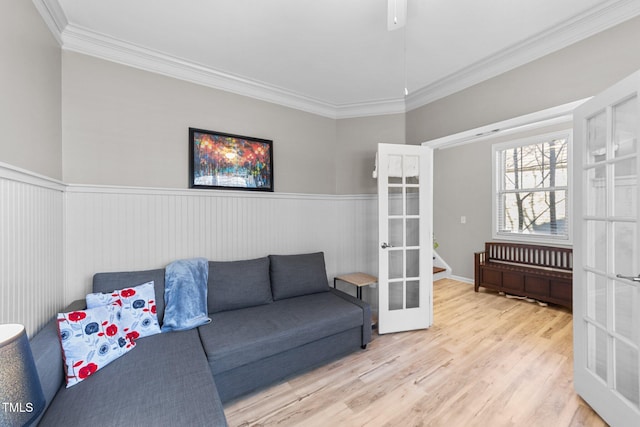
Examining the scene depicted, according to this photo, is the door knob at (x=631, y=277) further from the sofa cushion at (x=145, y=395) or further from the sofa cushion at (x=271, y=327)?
the sofa cushion at (x=145, y=395)

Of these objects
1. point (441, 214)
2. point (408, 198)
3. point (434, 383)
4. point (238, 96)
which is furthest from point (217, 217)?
point (441, 214)

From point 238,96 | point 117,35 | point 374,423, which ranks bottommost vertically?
point 374,423

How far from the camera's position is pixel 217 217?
Result: 8.66 ft

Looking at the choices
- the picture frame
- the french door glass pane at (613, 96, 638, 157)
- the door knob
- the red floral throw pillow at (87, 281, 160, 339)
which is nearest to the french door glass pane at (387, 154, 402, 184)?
the picture frame

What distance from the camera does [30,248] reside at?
1.56m

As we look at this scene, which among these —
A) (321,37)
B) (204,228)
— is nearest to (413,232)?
(321,37)

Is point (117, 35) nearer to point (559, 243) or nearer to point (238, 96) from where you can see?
point (238, 96)

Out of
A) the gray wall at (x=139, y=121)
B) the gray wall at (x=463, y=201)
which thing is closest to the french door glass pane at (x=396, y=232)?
the gray wall at (x=139, y=121)

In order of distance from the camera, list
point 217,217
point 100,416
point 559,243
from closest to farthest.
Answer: point 100,416 < point 217,217 < point 559,243

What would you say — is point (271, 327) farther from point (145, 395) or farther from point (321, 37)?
point (321, 37)

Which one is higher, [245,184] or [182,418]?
[245,184]

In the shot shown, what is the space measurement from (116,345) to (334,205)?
2508 mm

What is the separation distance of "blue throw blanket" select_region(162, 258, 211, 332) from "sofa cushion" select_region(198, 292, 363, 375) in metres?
0.12

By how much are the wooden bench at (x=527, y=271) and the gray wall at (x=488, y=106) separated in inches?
16.2
